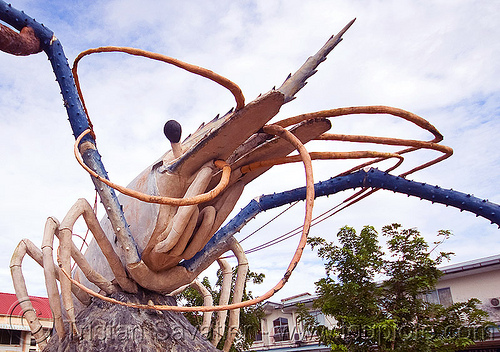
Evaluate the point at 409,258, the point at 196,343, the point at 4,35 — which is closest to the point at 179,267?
the point at 196,343

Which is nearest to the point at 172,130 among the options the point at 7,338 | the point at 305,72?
the point at 305,72

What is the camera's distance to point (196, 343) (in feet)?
14.9

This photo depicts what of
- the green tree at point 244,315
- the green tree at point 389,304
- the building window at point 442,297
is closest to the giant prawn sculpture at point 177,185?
the green tree at point 389,304

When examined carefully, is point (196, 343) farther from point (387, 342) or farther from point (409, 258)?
point (409, 258)

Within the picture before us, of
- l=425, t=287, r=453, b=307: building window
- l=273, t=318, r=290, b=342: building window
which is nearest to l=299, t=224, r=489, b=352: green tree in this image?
l=425, t=287, r=453, b=307: building window

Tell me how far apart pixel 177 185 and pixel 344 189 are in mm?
1886

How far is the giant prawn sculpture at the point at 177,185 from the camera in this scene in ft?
13.1

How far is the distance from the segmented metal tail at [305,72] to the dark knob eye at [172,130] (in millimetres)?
1069

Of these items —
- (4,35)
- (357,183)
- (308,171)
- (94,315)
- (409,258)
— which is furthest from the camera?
(409,258)

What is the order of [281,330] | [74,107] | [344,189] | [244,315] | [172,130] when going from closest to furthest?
[172,130] < [74,107] < [344,189] < [244,315] < [281,330]

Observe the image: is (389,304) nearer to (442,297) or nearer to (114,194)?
(114,194)

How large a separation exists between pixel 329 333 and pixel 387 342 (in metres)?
0.83

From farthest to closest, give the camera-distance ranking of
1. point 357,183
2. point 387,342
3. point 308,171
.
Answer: point 387,342 < point 357,183 < point 308,171

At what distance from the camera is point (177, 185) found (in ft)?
14.3
